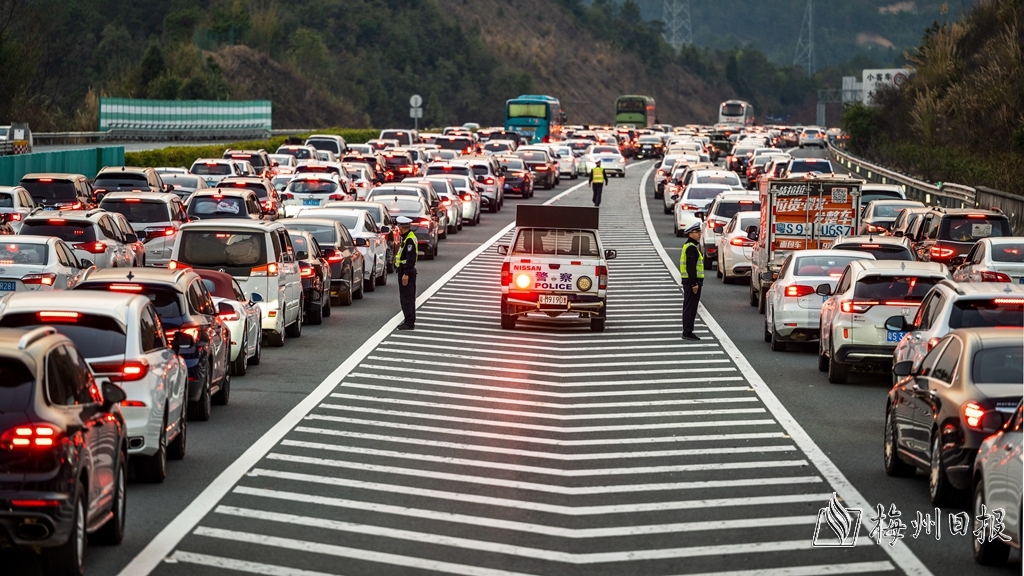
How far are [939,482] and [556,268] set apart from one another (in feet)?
46.5

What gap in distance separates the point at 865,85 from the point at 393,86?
126 ft

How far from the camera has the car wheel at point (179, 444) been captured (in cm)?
Answer: 1492

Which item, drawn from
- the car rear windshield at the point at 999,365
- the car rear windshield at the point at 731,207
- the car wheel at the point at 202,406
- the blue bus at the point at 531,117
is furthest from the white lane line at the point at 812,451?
the blue bus at the point at 531,117

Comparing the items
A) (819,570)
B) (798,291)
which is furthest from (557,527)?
(798,291)

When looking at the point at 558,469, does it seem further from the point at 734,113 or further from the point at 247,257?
the point at 734,113

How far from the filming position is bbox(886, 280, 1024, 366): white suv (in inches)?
658

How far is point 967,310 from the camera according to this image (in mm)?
17000

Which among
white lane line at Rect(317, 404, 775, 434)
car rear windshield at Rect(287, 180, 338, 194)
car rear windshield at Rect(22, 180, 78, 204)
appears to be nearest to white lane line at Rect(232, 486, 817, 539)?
white lane line at Rect(317, 404, 775, 434)

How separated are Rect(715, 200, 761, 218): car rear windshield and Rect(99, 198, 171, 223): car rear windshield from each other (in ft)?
41.0

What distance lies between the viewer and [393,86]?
492 ft

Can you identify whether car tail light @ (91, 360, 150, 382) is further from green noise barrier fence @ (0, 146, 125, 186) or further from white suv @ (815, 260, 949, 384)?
green noise barrier fence @ (0, 146, 125, 186)

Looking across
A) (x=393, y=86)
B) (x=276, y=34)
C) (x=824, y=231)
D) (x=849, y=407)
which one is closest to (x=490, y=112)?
(x=393, y=86)

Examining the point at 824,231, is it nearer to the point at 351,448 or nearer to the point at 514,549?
the point at 351,448

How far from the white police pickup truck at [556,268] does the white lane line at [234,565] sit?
15.5 metres
